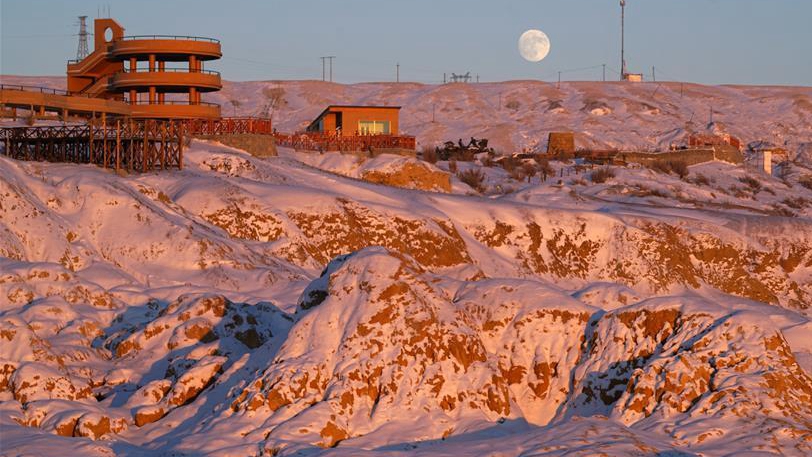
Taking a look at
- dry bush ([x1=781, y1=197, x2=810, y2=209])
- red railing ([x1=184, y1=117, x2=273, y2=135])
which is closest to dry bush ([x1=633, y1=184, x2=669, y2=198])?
dry bush ([x1=781, y1=197, x2=810, y2=209])

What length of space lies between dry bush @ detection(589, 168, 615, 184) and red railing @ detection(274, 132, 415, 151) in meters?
12.1

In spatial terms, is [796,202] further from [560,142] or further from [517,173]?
[560,142]

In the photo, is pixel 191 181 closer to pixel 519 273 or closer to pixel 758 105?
pixel 519 273

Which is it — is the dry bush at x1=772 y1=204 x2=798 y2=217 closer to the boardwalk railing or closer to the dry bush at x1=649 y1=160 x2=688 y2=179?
the dry bush at x1=649 y1=160 x2=688 y2=179

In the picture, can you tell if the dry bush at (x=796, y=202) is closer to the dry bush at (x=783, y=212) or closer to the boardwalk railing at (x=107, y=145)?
the dry bush at (x=783, y=212)

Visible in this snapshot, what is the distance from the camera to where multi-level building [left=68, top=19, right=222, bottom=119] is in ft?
213

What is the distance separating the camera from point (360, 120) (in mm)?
80125

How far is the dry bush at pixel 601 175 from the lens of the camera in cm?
7557

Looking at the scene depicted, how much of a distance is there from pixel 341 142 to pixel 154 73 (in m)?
12.0

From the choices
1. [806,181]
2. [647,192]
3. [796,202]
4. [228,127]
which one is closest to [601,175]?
[647,192]

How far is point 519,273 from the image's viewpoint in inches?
1916

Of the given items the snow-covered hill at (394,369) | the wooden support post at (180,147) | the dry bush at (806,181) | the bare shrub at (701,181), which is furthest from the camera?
the dry bush at (806,181)

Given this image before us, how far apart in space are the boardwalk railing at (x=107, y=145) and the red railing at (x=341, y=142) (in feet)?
54.5

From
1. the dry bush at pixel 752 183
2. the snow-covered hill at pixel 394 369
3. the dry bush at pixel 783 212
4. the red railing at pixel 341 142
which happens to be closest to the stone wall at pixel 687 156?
the dry bush at pixel 752 183
